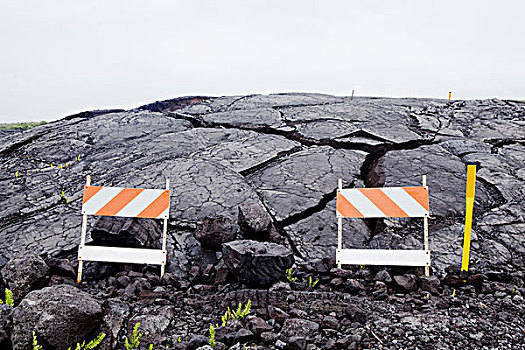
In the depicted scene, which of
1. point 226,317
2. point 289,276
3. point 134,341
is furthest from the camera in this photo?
point 289,276

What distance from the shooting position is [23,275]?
403 cm

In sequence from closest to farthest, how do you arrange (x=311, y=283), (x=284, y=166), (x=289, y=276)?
(x=311, y=283) → (x=289, y=276) → (x=284, y=166)

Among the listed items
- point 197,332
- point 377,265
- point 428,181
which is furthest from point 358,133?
point 197,332

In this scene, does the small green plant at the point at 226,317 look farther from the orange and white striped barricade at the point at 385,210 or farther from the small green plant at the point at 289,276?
the orange and white striped barricade at the point at 385,210

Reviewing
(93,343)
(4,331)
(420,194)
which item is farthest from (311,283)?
(4,331)

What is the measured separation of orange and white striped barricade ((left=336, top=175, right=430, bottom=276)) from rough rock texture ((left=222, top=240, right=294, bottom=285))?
729mm

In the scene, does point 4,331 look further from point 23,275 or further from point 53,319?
point 23,275

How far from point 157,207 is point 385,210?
2.65 metres

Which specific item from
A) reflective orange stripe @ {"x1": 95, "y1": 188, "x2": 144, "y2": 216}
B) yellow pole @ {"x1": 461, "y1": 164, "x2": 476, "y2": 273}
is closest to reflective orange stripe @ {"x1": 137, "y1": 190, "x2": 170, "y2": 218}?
reflective orange stripe @ {"x1": 95, "y1": 188, "x2": 144, "y2": 216}

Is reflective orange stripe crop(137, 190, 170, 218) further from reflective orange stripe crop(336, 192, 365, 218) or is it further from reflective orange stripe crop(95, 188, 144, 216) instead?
reflective orange stripe crop(336, 192, 365, 218)

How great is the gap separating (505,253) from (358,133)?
414 cm

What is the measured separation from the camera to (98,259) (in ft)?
14.6

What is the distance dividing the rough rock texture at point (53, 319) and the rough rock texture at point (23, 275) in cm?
123

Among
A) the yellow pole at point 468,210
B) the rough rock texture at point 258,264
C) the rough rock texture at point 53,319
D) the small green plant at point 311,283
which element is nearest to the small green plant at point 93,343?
the rough rock texture at point 53,319
